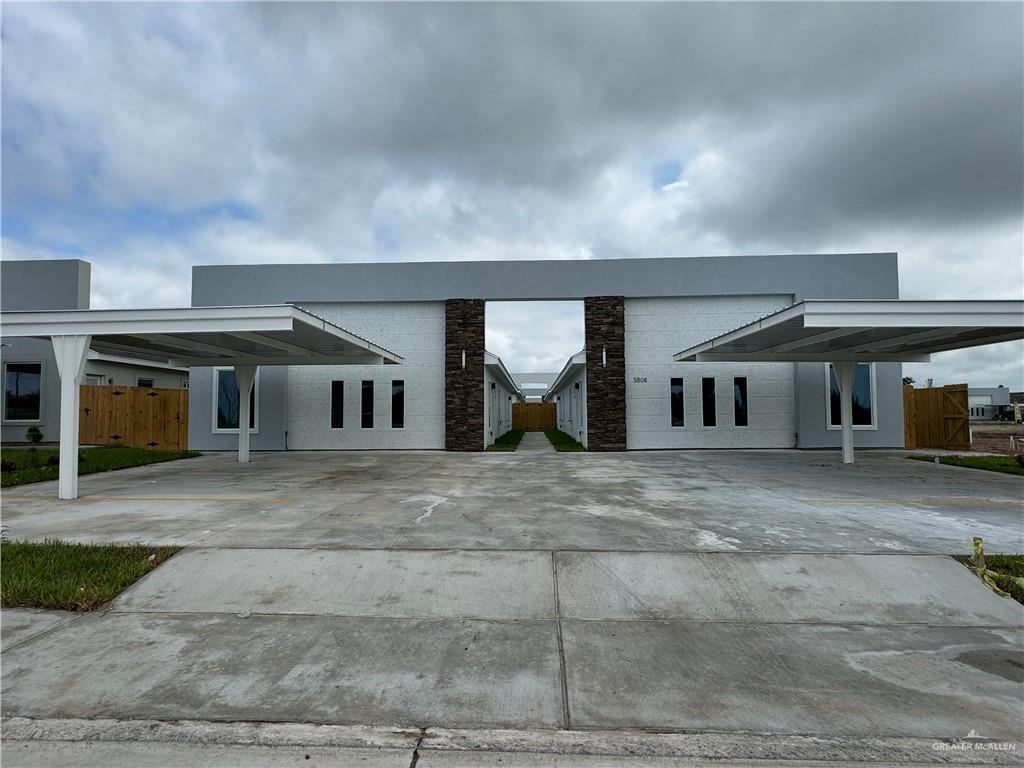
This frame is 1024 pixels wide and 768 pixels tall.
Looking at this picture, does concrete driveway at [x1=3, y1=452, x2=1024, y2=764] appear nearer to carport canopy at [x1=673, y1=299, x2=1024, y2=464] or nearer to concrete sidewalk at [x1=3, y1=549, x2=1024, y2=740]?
concrete sidewalk at [x1=3, y1=549, x2=1024, y2=740]

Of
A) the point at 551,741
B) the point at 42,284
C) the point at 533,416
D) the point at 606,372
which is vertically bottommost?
the point at 551,741

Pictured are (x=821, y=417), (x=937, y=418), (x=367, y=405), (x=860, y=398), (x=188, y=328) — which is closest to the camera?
(x=188, y=328)

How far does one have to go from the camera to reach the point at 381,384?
20.5 m

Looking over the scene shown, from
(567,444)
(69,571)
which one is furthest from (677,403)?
(69,571)

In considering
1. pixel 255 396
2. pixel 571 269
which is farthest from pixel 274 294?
pixel 571 269

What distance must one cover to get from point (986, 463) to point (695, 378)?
830 centimetres

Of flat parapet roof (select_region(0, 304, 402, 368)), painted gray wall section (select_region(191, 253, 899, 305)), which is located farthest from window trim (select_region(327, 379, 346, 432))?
flat parapet roof (select_region(0, 304, 402, 368))

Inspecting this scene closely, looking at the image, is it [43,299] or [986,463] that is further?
[43,299]

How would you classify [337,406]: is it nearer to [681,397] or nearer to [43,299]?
[681,397]

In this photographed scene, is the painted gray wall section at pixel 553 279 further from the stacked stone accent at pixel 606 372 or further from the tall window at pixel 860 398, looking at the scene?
the tall window at pixel 860 398

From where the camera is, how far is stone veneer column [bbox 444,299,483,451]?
19.9 meters

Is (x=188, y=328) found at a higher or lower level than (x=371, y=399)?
higher

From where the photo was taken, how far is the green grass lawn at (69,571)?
505cm

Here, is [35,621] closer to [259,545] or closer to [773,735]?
[259,545]
